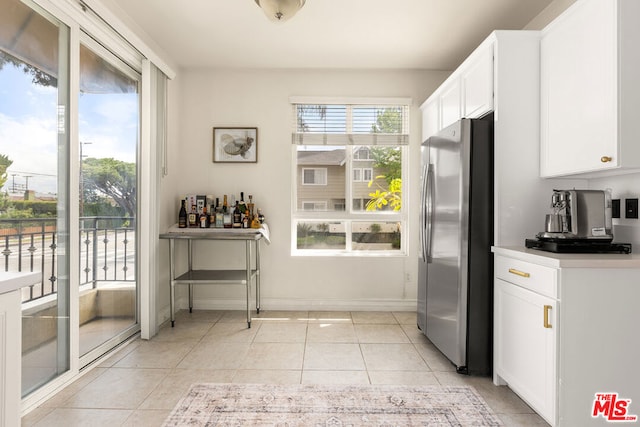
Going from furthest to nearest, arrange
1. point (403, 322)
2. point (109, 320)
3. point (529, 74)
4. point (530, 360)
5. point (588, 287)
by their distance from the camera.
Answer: point (403, 322) → point (109, 320) → point (529, 74) → point (530, 360) → point (588, 287)

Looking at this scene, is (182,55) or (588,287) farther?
(182,55)

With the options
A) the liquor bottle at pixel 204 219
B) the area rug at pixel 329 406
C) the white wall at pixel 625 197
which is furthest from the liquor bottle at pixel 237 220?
the white wall at pixel 625 197

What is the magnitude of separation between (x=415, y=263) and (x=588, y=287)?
234 centimetres

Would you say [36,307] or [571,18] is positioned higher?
[571,18]

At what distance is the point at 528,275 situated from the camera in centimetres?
204

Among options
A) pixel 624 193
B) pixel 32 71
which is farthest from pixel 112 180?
pixel 624 193

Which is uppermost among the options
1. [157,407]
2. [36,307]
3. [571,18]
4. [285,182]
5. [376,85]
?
[376,85]

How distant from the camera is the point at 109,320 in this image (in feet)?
9.70

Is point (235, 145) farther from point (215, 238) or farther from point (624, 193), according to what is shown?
point (624, 193)

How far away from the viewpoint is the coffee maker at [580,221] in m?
2.05

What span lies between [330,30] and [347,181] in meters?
1.56

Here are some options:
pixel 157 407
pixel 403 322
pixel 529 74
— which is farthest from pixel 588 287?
pixel 157 407

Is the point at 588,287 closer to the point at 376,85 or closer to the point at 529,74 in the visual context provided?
the point at 529,74

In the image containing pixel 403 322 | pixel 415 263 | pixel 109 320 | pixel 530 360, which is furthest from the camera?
pixel 415 263
